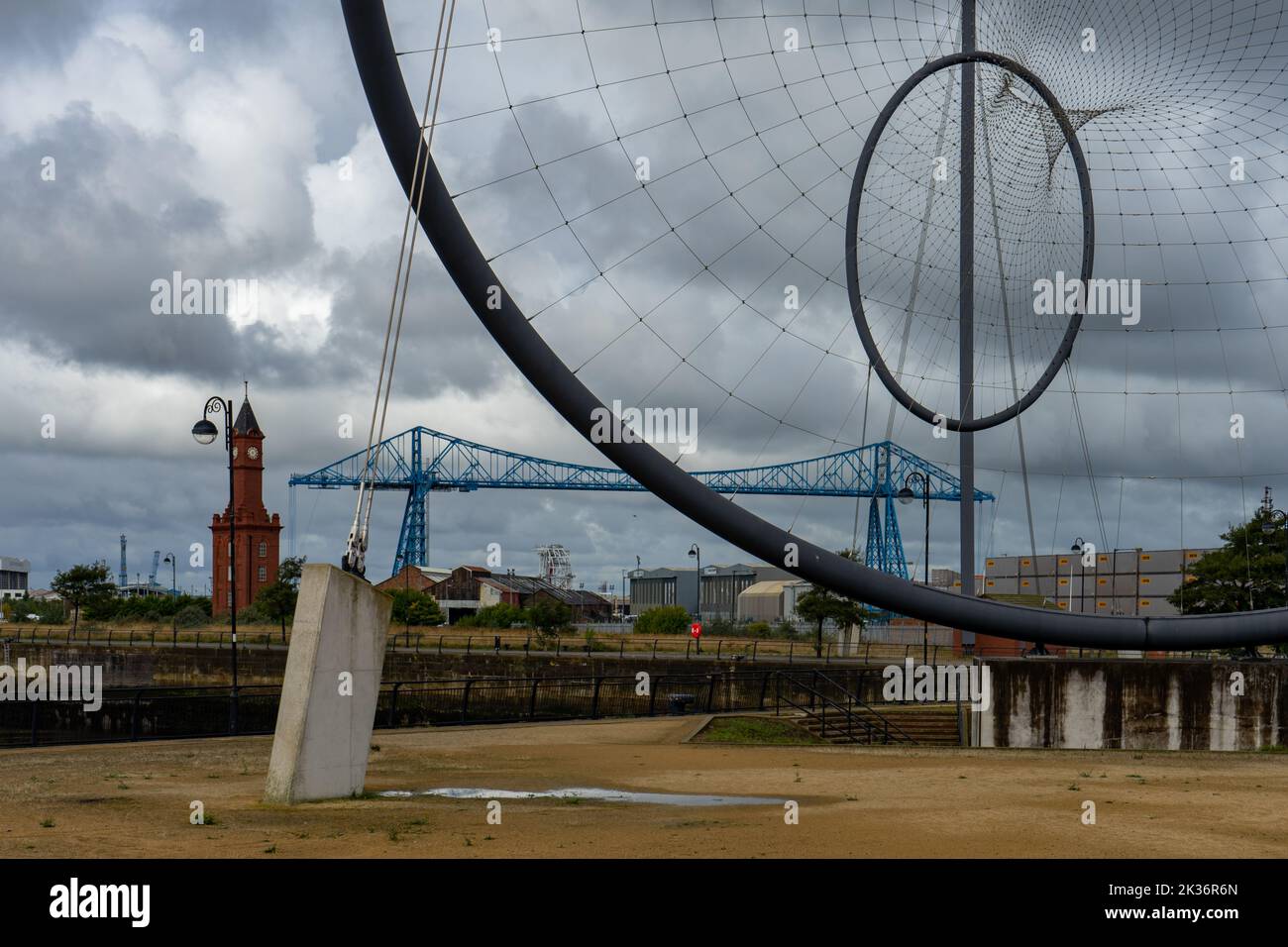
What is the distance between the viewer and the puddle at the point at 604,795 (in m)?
15.4

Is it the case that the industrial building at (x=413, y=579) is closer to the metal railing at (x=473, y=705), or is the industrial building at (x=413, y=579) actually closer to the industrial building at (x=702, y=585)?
the industrial building at (x=702, y=585)

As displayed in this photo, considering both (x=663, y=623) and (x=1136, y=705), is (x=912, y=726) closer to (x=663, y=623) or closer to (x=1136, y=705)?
(x=1136, y=705)

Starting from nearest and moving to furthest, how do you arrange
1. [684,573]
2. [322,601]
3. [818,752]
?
1. [322,601]
2. [818,752]
3. [684,573]

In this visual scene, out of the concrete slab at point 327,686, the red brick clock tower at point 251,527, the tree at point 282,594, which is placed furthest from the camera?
the red brick clock tower at point 251,527

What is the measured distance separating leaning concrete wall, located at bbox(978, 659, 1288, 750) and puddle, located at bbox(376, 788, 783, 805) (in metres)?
15.0

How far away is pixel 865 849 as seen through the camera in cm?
1166

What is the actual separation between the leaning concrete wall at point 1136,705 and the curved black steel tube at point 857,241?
747 centimetres

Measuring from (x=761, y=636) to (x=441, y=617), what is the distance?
28008 mm

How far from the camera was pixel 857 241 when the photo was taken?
22.3 meters

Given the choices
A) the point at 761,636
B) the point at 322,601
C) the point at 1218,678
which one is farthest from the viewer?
the point at 761,636

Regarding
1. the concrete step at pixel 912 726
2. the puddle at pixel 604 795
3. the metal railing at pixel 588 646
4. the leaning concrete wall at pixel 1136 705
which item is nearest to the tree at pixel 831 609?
the metal railing at pixel 588 646

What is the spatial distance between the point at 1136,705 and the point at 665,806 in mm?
17215
